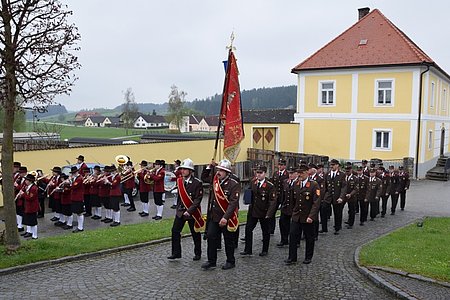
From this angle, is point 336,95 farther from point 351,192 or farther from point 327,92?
point 351,192

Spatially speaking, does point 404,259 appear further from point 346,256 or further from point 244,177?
point 244,177

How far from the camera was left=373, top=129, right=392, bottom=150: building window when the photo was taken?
2875 centimetres

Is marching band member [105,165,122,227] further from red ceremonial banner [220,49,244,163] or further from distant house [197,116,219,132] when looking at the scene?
distant house [197,116,219,132]

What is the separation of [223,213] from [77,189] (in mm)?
6093

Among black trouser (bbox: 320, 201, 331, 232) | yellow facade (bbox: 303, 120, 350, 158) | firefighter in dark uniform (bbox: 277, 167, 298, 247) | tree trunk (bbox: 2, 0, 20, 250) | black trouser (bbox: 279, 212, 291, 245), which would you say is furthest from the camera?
yellow facade (bbox: 303, 120, 350, 158)

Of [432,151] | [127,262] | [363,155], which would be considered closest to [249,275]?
[127,262]

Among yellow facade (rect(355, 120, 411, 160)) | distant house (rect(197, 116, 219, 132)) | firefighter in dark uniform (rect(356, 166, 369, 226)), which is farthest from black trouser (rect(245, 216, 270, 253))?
distant house (rect(197, 116, 219, 132))

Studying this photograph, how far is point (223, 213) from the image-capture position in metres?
8.76

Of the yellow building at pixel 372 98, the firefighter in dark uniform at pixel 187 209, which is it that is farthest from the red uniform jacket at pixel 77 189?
the yellow building at pixel 372 98

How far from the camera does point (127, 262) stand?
9148mm

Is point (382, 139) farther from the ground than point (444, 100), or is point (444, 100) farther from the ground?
point (444, 100)

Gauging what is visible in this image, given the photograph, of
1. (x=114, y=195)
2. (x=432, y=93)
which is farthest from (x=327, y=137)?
(x=114, y=195)

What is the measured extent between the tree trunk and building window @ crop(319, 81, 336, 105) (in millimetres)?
24351

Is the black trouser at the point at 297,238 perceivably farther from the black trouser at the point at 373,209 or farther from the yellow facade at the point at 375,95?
the yellow facade at the point at 375,95
